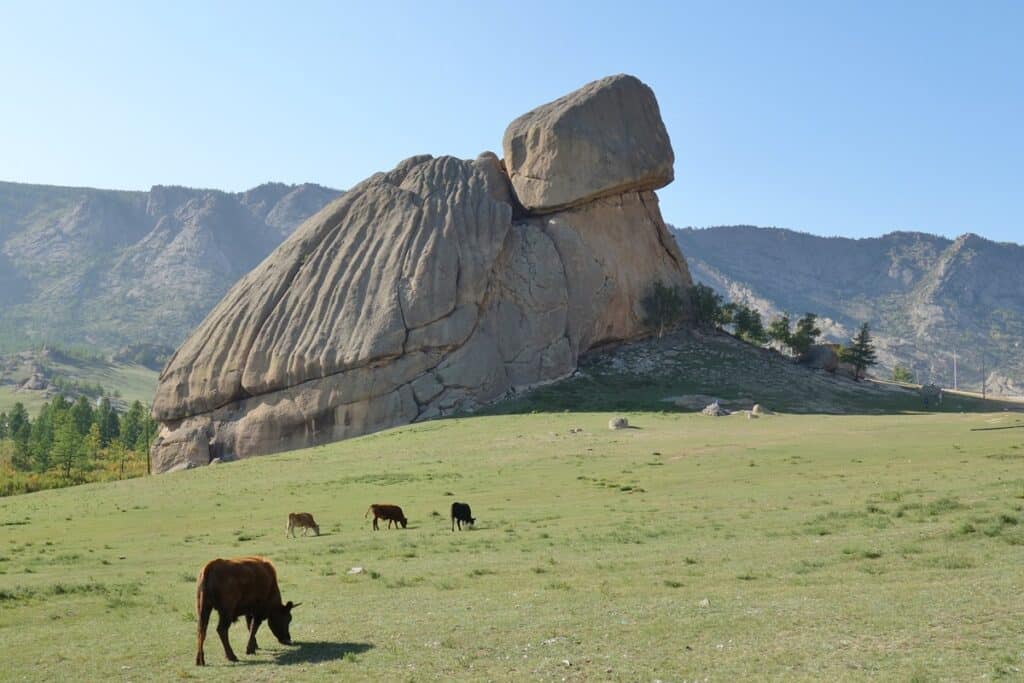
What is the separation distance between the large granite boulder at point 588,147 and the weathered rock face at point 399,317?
127 centimetres

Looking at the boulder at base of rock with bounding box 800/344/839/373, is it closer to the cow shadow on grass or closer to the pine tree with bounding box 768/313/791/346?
the pine tree with bounding box 768/313/791/346

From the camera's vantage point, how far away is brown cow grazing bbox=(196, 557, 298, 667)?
14.6m

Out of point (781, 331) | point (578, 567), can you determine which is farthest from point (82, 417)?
point (578, 567)

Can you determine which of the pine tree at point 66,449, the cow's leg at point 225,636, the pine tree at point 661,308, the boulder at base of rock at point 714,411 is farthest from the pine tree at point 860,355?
the cow's leg at point 225,636

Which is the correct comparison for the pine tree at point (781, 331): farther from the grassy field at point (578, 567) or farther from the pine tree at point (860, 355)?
the grassy field at point (578, 567)

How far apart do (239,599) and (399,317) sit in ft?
186

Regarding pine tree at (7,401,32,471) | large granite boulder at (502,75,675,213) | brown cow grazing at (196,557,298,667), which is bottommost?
pine tree at (7,401,32,471)

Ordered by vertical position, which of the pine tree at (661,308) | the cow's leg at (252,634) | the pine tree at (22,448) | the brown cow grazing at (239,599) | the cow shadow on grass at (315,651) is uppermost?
the pine tree at (661,308)

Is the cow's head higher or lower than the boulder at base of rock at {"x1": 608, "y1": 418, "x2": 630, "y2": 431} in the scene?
lower

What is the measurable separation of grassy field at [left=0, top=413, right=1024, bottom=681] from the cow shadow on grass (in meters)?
0.06

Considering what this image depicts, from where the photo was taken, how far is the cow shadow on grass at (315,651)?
47.3 ft

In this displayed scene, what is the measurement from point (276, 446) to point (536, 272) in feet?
81.8

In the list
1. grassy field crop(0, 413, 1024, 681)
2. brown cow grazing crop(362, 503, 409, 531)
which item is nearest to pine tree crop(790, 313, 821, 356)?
grassy field crop(0, 413, 1024, 681)

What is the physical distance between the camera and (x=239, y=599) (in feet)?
48.8
